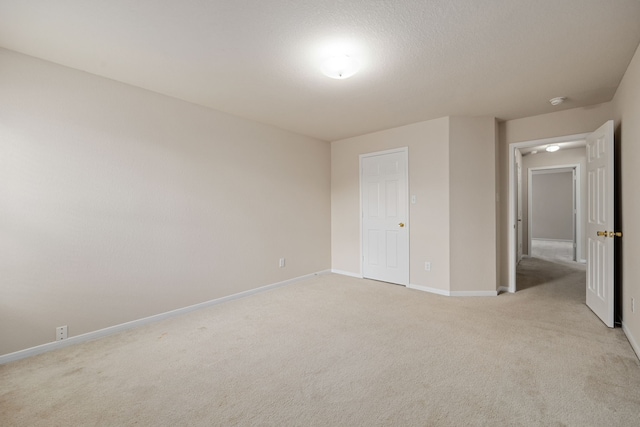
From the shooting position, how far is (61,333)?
2.49 m

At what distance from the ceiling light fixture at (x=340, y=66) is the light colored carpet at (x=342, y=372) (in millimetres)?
2300

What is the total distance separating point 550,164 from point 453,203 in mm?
4210

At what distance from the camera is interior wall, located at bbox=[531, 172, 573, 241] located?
8.62 meters

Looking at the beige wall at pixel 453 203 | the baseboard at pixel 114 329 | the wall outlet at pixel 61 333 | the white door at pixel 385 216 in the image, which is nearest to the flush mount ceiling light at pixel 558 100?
the beige wall at pixel 453 203

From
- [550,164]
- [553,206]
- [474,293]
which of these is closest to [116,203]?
[474,293]

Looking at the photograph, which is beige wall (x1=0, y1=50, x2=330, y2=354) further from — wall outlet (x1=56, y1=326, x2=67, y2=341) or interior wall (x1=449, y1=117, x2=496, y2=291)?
interior wall (x1=449, y1=117, x2=496, y2=291)

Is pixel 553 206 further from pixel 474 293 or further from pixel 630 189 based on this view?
pixel 630 189

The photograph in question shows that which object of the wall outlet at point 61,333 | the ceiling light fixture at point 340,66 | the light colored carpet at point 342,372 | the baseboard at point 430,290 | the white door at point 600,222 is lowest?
the light colored carpet at point 342,372

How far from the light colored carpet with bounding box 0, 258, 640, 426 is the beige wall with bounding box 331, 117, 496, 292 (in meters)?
0.70

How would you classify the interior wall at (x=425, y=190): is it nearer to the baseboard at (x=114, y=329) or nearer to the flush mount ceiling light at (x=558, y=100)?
the flush mount ceiling light at (x=558, y=100)

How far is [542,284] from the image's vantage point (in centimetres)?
429

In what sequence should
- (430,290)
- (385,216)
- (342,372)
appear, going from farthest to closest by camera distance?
(385,216) → (430,290) → (342,372)

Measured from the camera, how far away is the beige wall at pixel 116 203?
231 centimetres

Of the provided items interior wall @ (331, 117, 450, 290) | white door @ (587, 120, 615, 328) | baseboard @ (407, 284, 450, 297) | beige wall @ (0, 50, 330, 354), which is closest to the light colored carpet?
white door @ (587, 120, 615, 328)
